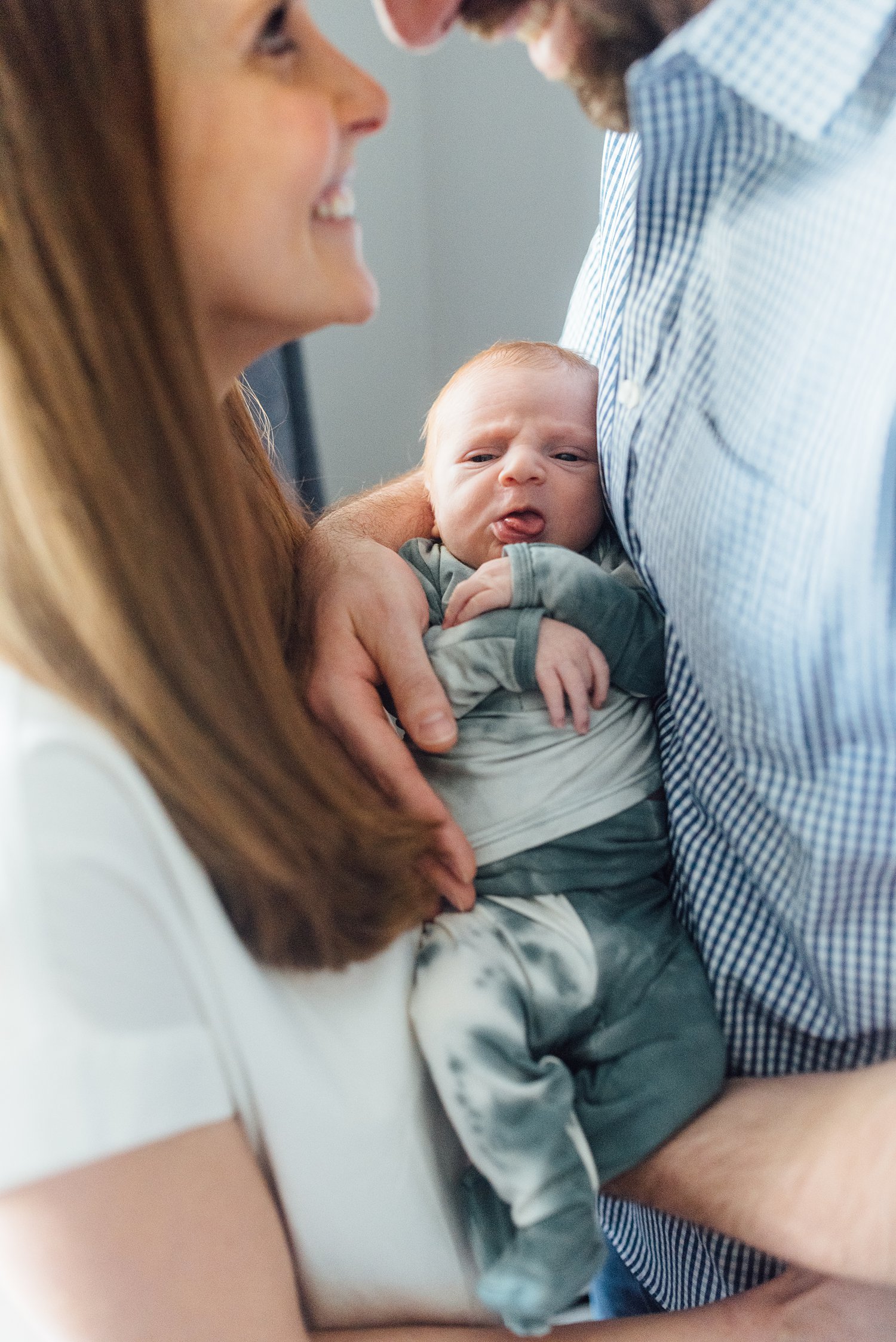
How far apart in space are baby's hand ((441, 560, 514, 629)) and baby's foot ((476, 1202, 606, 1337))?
1.62ft

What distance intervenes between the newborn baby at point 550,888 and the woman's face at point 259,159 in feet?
1.00

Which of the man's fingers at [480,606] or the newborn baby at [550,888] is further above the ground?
the man's fingers at [480,606]

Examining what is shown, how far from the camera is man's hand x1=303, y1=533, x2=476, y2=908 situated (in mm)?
848

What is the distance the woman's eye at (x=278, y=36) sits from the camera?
0.73 m

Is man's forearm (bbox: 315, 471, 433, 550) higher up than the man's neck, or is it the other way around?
the man's neck

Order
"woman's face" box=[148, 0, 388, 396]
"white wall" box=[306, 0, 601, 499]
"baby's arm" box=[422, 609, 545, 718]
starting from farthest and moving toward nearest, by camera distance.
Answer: "white wall" box=[306, 0, 601, 499] < "baby's arm" box=[422, 609, 545, 718] < "woman's face" box=[148, 0, 388, 396]

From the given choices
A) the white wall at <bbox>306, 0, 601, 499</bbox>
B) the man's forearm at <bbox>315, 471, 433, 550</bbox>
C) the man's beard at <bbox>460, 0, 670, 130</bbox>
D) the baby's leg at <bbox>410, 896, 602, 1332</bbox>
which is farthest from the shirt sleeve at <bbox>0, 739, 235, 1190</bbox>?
the white wall at <bbox>306, 0, 601, 499</bbox>

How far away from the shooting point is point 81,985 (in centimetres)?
59

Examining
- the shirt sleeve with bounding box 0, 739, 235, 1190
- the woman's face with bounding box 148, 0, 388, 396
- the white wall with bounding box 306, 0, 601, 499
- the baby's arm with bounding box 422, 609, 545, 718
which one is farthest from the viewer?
the white wall with bounding box 306, 0, 601, 499

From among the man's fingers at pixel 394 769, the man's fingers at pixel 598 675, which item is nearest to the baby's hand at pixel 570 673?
the man's fingers at pixel 598 675

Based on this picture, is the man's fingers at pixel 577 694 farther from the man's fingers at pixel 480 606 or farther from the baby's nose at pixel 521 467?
the baby's nose at pixel 521 467

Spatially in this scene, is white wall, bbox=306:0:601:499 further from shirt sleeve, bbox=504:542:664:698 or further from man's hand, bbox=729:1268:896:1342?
man's hand, bbox=729:1268:896:1342

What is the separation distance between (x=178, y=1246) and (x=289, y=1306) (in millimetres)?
115

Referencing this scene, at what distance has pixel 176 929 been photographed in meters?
0.67
